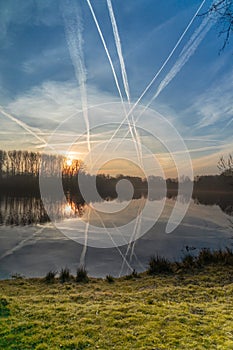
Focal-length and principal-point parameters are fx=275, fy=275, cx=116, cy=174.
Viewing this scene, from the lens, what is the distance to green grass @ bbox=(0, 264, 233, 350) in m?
3.55

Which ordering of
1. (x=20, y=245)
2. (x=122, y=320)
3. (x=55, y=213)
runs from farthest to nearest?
(x=55, y=213)
(x=20, y=245)
(x=122, y=320)

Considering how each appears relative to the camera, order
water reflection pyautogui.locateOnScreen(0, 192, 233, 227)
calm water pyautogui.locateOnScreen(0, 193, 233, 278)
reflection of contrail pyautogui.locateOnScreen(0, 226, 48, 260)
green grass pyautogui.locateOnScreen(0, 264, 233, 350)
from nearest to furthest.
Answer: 1. green grass pyautogui.locateOnScreen(0, 264, 233, 350)
2. calm water pyautogui.locateOnScreen(0, 193, 233, 278)
3. reflection of contrail pyautogui.locateOnScreen(0, 226, 48, 260)
4. water reflection pyautogui.locateOnScreen(0, 192, 233, 227)

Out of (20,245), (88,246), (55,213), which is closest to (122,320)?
(88,246)

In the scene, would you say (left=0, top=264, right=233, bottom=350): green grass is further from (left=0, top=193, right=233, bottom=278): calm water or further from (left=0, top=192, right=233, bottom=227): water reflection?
(left=0, top=192, right=233, bottom=227): water reflection

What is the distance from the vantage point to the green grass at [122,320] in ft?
11.7

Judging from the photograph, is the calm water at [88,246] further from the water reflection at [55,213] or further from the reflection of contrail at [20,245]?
the water reflection at [55,213]

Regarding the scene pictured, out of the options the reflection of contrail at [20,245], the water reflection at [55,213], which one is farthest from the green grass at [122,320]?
the water reflection at [55,213]

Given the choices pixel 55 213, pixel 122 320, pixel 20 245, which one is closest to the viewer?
pixel 122 320

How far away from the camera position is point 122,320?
4199 millimetres

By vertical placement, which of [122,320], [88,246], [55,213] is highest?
[122,320]

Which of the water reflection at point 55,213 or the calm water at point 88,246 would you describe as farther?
the water reflection at point 55,213

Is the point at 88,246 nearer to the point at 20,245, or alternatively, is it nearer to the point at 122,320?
the point at 20,245

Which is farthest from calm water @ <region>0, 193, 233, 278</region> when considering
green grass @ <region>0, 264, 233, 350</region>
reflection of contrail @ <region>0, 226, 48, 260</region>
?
green grass @ <region>0, 264, 233, 350</region>

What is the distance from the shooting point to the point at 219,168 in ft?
36.3
